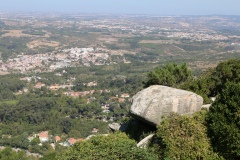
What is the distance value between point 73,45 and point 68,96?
184 feet

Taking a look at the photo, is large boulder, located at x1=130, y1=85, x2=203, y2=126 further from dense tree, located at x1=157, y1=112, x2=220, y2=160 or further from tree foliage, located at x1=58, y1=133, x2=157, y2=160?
tree foliage, located at x1=58, y1=133, x2=157, y2=160

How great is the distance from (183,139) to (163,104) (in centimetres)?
142

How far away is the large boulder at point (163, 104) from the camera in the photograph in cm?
815

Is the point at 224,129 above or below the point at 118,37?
above

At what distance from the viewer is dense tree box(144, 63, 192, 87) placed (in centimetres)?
1366

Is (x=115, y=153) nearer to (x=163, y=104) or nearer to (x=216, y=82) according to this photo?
(x=163, y=104)

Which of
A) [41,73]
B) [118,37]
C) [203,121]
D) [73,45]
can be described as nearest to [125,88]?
[41,73]

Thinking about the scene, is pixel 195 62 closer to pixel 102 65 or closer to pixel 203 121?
pixel 102 65

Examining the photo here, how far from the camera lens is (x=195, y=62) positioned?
6794 centimetres

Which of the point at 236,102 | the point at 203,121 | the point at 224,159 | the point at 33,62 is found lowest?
the point at 33,62

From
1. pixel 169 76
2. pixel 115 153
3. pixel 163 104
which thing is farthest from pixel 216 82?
pixel 115 153

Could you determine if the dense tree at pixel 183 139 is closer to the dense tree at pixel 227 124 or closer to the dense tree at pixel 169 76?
the dense tree at pixel 227 124

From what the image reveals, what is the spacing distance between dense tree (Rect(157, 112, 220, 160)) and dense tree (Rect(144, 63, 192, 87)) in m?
6.07

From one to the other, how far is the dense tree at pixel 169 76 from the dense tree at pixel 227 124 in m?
6.36
